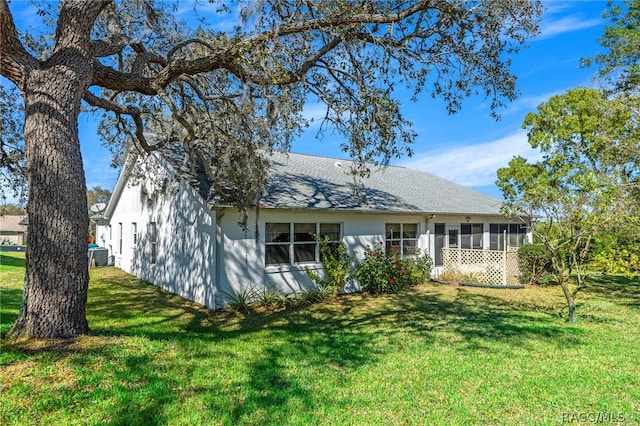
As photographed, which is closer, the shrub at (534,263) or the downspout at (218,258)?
the downspout at (218,258)

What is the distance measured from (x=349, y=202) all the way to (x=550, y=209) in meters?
6.18

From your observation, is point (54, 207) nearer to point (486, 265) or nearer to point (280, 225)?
point (280, 225)

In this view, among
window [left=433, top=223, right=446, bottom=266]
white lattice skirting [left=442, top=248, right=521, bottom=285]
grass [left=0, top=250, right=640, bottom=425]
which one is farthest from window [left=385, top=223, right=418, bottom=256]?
grass [left=0, top=250, right=640, bottom=425]

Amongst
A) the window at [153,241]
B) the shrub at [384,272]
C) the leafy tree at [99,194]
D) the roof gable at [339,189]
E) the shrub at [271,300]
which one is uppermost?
the leafy tree at [99,194]

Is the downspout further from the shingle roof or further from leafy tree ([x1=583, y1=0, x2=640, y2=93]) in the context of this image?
leafy tree ([x1=583, y1=0, x2=640, y2=93])

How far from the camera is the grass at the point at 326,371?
12.8 ft

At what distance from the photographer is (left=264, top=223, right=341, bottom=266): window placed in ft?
37.4

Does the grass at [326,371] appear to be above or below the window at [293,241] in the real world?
below

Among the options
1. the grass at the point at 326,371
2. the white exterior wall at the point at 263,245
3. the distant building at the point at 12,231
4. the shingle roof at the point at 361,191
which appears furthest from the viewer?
the distant building at the point at 12,231

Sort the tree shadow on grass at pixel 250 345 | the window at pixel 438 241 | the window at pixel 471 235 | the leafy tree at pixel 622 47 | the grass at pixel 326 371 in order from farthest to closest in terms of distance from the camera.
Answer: the window at pixel 471 235 < the window at pixel 438 241 < the leafy tree at pixel 622 47 < the tree shadow on grass at pixel 250 345 < the grass at pixel 326 371

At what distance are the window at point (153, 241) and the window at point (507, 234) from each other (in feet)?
50.3

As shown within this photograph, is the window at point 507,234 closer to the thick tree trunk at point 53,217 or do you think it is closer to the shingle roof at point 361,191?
the shingle roof at point 361,191

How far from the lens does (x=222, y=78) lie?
9492 mm

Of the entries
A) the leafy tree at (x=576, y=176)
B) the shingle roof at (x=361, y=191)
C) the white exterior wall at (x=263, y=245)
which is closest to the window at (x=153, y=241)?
the shingle roof at (x=361, y=191)
